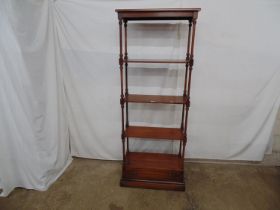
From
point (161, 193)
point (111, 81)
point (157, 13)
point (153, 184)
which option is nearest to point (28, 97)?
point (111, 81)

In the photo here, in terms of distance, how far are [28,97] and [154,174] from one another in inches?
55.8

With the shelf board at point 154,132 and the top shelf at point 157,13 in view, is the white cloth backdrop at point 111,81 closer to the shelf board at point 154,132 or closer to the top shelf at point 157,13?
the shelf board at point 154,132

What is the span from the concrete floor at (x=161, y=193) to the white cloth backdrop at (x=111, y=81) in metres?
0.15

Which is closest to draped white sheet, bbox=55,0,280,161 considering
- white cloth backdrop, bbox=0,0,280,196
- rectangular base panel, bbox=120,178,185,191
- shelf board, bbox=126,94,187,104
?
white cloth backdrop, bbox=0,0,280,196

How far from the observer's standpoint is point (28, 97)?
5.31 feet

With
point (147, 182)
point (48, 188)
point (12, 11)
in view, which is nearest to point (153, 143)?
point (147, 182)

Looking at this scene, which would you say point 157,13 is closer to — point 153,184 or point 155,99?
point 155,99

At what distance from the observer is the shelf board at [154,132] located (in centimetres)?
182

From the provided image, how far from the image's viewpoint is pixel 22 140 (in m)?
1.67

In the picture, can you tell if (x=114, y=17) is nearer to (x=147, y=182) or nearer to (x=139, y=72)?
(x=139, y=72)

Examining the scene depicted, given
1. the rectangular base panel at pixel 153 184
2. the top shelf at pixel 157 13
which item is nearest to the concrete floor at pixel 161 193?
the rectangular base panel at pixel 153 184

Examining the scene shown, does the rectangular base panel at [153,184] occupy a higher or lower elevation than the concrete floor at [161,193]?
higher

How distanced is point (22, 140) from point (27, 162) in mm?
229

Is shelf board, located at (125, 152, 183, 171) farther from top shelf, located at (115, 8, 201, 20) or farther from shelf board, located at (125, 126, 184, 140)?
top shelf, located at (115, 8, 201, 20)
